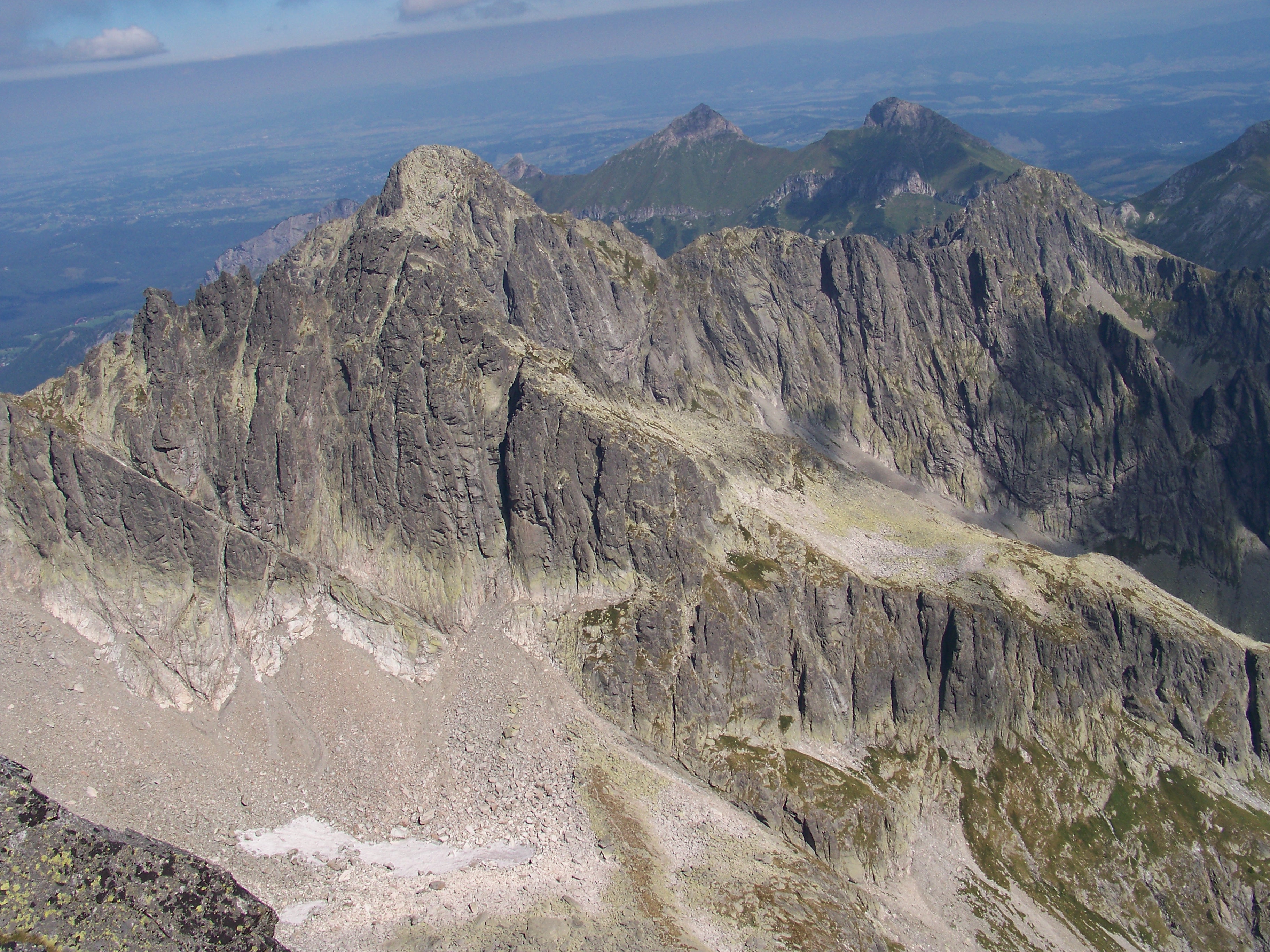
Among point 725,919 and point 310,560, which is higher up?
point 310,560

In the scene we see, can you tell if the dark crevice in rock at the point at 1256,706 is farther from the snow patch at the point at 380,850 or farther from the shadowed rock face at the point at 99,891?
the shadowed rock face at the point at 99,891

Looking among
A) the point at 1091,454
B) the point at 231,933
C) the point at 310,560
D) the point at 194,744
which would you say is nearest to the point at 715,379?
the point at 1091,454

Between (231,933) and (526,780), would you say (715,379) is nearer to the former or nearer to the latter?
(526,780)

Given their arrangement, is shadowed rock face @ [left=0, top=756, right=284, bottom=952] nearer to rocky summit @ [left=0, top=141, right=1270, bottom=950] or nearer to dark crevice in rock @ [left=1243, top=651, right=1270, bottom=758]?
rocky summit @ [left=0, top=141, right=1270, bottom=950]

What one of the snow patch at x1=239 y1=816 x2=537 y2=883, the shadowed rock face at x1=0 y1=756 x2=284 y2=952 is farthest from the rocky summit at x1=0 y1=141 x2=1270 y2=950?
the shadowed rock face at x1=0 y1=756 x2=284 y2=952

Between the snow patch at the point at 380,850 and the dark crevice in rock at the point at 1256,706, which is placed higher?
the snow patch at the point at 380,850

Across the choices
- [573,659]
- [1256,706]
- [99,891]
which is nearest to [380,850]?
[573,659]

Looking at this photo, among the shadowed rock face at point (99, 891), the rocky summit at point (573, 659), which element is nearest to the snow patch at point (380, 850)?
the rocky summit at point (573, 659)
